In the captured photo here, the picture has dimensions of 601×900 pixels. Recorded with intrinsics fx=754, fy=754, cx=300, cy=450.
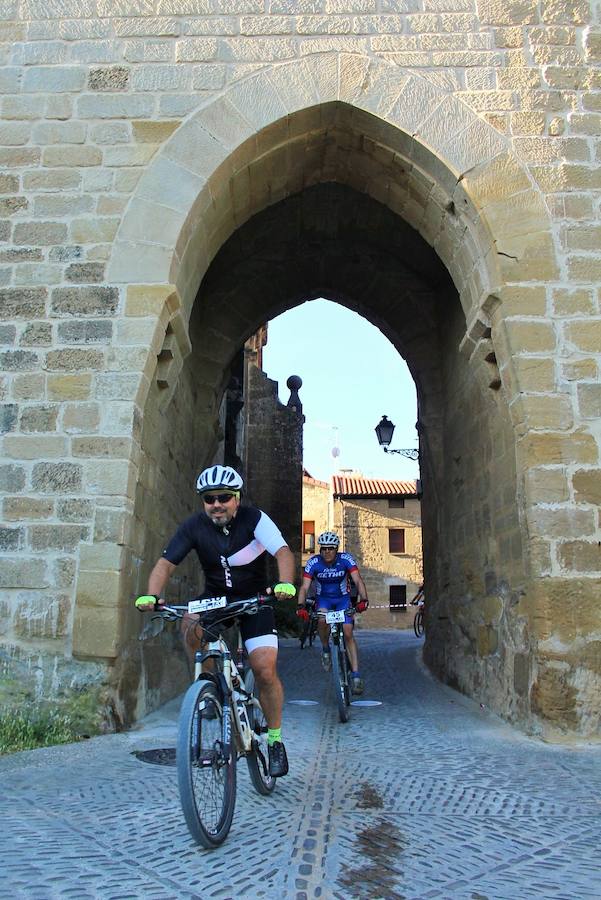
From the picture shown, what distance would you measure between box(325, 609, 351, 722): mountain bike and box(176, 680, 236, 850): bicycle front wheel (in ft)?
9.65

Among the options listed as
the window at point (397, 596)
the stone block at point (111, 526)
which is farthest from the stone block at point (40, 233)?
the window at point (397, 596)

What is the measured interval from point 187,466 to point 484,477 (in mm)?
3168

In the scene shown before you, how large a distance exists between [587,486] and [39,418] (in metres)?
3.77

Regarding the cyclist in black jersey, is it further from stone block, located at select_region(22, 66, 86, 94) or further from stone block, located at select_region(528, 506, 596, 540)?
stone block, located at select_region(22, 66, 86, 94)

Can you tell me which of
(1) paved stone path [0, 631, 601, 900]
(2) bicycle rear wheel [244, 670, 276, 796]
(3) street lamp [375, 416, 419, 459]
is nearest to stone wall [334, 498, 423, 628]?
(3) street lamp [375, 416, 419, 459]

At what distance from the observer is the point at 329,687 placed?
7.97 metres

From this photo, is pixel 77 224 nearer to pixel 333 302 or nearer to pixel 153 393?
pixel 153 393

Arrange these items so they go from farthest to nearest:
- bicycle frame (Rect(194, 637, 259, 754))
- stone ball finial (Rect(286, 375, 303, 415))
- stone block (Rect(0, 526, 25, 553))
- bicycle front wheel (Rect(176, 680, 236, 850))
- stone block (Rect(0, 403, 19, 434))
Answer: stone ball finial (Rect(286, 375, 303, 415)), stone block (Rect(0, 403, 19, 434)), stone block (Rect(0, 526, 25, 553)), bicycle frame (Rect(194, 637, 259, 754)), bicycle front wheel (Rect(176, 680, 236, 850))

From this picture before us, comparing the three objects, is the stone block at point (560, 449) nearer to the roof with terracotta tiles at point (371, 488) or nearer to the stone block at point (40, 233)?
the stone block at point (40, 233)

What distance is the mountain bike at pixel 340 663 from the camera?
566cm

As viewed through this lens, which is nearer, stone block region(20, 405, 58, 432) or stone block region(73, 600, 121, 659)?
stone block region(73, 600, 121, 659)

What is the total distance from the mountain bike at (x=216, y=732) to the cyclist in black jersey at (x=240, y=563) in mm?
91

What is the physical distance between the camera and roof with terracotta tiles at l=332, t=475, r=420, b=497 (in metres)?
34.7

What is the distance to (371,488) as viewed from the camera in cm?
3528
